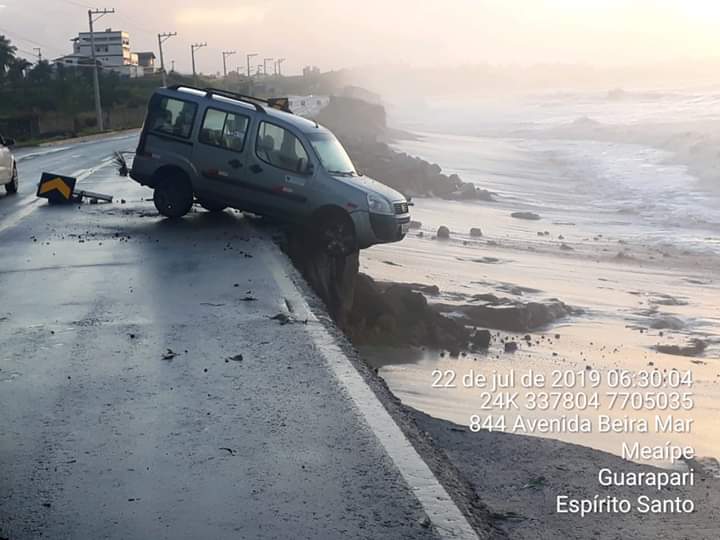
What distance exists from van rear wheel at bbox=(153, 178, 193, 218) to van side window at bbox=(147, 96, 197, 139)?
0.73 meters

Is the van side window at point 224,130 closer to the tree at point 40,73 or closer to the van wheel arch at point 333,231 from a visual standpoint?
the van wheel arch at point 333,231

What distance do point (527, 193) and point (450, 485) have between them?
90.2 ft

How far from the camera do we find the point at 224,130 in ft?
47.8

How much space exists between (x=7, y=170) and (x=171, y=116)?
7079 mm

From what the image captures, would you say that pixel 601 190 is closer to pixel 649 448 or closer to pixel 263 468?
pixel 649 448

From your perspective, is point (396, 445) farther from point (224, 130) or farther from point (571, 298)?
point (224, 130)

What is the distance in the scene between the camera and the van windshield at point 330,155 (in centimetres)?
1391

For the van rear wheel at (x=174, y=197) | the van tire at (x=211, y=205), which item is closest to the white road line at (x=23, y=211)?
the van rear wheel at (x=174, y=197)

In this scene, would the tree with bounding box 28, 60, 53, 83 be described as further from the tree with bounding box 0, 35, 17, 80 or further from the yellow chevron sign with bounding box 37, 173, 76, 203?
the yellow chevron sign with bounding box 37, 173, 76, 203

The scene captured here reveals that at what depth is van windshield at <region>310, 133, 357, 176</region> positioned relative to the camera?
1391 cm

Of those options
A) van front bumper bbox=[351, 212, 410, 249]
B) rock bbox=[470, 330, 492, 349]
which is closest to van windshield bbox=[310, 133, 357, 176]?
van front bumper bbox=[351, 212, 410, 249]

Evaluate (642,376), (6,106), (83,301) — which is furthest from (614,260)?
(6,106)

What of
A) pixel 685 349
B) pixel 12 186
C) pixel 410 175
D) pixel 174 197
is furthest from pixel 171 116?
pixel 410 175

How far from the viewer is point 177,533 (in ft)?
15.0
